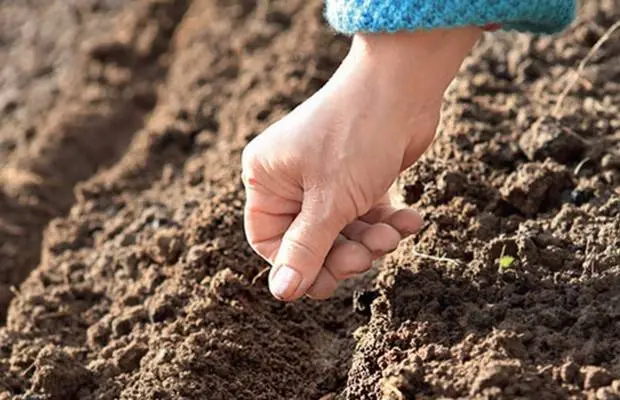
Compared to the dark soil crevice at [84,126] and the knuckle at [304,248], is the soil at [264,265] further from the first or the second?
the knuckle at [304,248]

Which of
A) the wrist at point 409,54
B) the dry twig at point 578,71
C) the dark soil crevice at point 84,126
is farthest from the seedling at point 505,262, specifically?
the dark soil crevice at point 84,126

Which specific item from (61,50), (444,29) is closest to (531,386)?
(444,29)

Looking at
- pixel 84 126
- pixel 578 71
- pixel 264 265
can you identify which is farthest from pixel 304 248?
pixel 84 126

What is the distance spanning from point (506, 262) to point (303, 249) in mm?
484

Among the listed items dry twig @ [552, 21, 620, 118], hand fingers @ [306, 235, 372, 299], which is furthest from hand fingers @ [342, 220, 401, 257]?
dry twig @ [552, 21, 620, 118]

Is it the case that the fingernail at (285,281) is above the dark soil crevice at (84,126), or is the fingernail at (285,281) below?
below

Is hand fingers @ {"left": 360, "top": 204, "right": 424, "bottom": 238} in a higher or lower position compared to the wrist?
lower

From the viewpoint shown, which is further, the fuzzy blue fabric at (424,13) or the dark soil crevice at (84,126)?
the dark soil crevice at (84,126)

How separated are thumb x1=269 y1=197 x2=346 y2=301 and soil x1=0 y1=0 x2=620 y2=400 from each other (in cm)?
25

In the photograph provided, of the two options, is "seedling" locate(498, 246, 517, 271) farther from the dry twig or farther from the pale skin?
the dry twig

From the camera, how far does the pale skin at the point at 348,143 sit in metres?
2.14

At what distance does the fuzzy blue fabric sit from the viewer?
2.06m

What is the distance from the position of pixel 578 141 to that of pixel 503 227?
39 cm

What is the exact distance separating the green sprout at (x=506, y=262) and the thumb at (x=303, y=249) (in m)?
0.41
